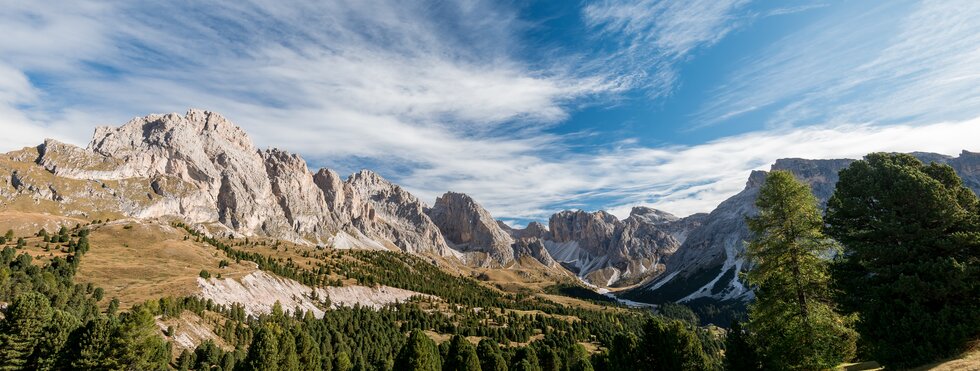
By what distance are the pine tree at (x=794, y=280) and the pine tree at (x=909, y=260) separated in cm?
157

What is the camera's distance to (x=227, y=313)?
10862 centimetres

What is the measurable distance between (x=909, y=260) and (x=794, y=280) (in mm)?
5804

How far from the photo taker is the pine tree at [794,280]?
26500mm

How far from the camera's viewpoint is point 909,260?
25281 mm

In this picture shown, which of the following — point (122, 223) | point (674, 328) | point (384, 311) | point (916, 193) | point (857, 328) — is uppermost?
point (122, 223)

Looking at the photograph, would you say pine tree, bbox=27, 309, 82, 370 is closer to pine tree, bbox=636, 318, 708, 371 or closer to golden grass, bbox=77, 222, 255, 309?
golden grass, bbox=77, 222, 255, 309

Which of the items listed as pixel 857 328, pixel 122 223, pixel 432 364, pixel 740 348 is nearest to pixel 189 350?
pixel 432 364

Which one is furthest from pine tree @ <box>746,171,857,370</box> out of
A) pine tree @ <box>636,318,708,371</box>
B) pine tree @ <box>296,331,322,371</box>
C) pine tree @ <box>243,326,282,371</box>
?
pine tree @ <box>296,331,322,371</box>

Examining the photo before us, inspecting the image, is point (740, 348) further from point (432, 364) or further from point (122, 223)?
point (122, 223)

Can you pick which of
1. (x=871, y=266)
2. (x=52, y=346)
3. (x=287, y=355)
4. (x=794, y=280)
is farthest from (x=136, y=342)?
(x=871, y=266)

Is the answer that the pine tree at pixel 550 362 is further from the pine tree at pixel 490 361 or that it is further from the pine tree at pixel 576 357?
the pine tree at pixel 490 361

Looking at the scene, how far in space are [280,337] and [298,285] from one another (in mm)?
128720

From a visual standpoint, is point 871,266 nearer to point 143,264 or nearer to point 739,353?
point 739,353

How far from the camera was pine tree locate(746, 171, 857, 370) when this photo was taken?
86.9 ft
